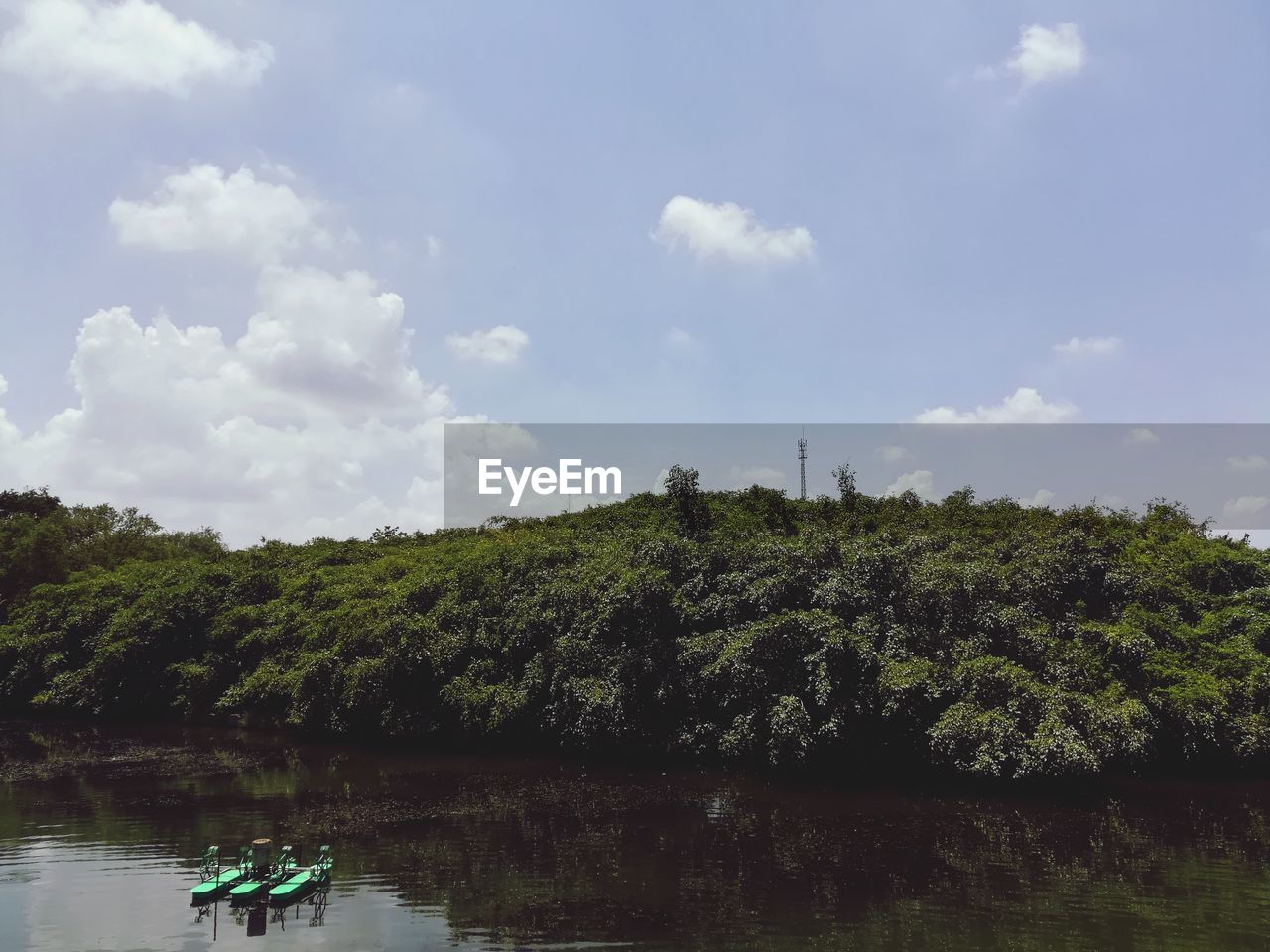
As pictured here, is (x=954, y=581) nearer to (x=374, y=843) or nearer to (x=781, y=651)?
Answer: (x=781, y=651)

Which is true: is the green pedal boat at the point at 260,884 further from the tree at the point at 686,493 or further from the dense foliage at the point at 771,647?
the tree at the point at 686,493

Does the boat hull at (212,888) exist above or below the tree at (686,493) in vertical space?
below

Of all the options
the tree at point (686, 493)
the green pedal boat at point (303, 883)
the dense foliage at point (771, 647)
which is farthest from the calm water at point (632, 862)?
the tree at point (686, 493)

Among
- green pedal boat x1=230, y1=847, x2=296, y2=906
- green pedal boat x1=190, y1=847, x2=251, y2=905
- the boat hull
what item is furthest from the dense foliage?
the boat hull

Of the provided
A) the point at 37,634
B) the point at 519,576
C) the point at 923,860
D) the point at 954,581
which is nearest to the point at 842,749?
the point at 954,581

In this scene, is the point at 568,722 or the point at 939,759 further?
the point at 568,722

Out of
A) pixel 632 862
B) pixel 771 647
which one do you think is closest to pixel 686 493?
pixel 771 647

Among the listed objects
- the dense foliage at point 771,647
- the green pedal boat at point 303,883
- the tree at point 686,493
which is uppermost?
the tree at point 686,493
